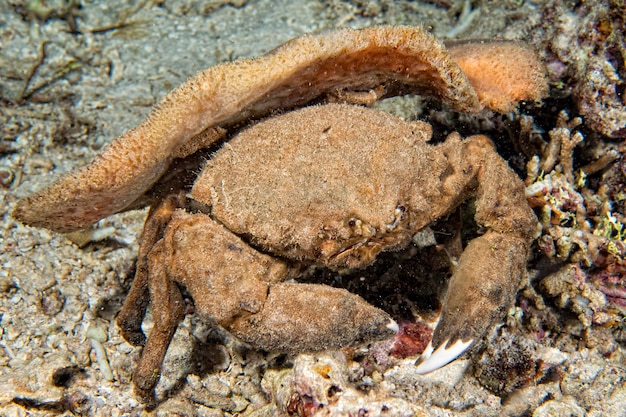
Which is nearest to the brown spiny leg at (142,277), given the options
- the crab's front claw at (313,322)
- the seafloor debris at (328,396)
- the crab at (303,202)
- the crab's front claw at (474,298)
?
the crab at (303,202)

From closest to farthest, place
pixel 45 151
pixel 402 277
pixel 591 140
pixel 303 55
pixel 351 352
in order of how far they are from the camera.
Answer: pixel 303 55 < pixel 351 352 < pixel 402 277 < pixel 591 140 < pixel 45 151

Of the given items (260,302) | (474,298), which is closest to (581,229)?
(474,298)

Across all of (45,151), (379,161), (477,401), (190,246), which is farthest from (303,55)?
(45,151)

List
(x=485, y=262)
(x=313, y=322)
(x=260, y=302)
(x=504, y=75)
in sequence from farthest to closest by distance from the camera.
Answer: (x=504, y=75)
(x=485, y=262)
(x=260, y=302)
(x=313, y=322)

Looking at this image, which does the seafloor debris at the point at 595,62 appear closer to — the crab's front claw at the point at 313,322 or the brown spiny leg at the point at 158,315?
the crab's front claw at the point at 313,322

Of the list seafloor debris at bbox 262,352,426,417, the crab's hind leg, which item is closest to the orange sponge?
the crab's hind leg

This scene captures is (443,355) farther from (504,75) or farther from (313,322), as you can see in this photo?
(504,75)

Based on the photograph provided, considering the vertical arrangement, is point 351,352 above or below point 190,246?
below

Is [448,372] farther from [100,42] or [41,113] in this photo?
[100,42]
